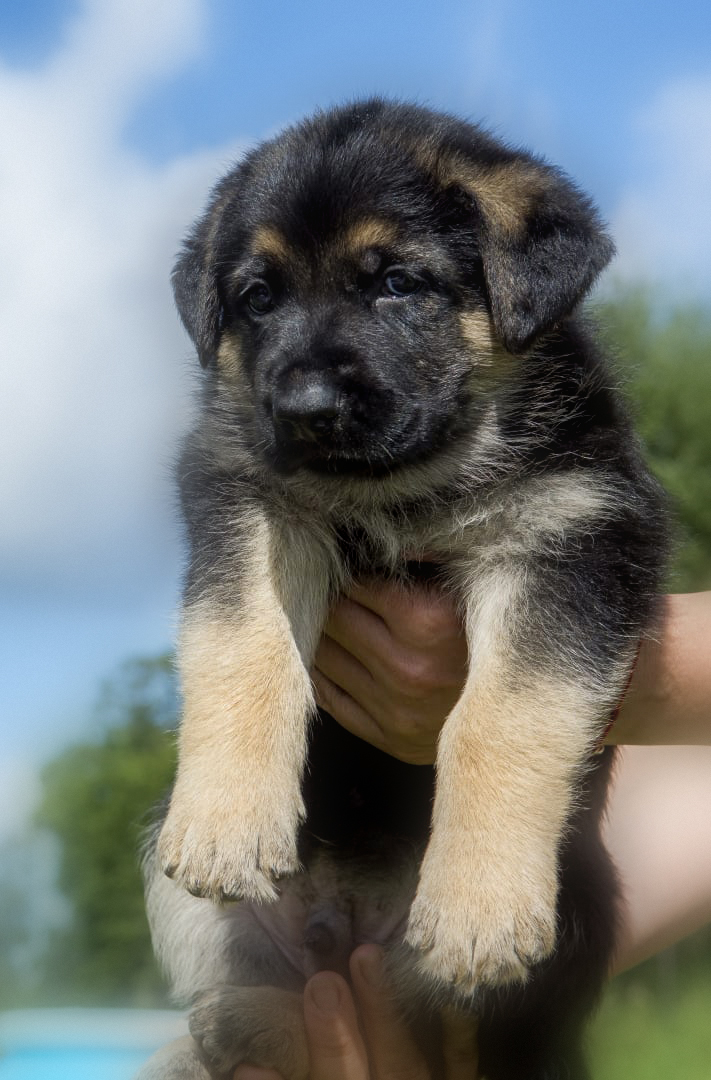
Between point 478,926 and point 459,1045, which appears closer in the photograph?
point 478,926

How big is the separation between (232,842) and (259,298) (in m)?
1.33

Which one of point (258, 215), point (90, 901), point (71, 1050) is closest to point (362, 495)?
point (258, 215)

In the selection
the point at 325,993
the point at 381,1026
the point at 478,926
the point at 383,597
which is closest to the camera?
the point at 478,926

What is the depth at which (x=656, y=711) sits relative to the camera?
316 centimetres

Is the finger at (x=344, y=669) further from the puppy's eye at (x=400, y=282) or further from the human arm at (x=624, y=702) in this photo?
the puppy's eye at (x=400, y=282)

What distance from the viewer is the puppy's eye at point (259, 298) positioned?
2.81m

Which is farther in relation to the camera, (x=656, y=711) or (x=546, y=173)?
(x=656, y=711)

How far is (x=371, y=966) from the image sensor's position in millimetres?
2805

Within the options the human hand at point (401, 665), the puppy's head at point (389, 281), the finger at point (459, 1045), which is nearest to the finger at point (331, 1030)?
the finger at point (459, 1045)

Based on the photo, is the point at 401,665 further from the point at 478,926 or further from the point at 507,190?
the point at 507,190

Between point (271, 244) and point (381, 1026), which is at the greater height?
point (271, 244)

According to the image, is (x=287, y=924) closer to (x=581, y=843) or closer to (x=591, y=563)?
(x=581, y=843)

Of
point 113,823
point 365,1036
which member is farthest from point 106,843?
point 365,1036

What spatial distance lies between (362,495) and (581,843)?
1068 mm
